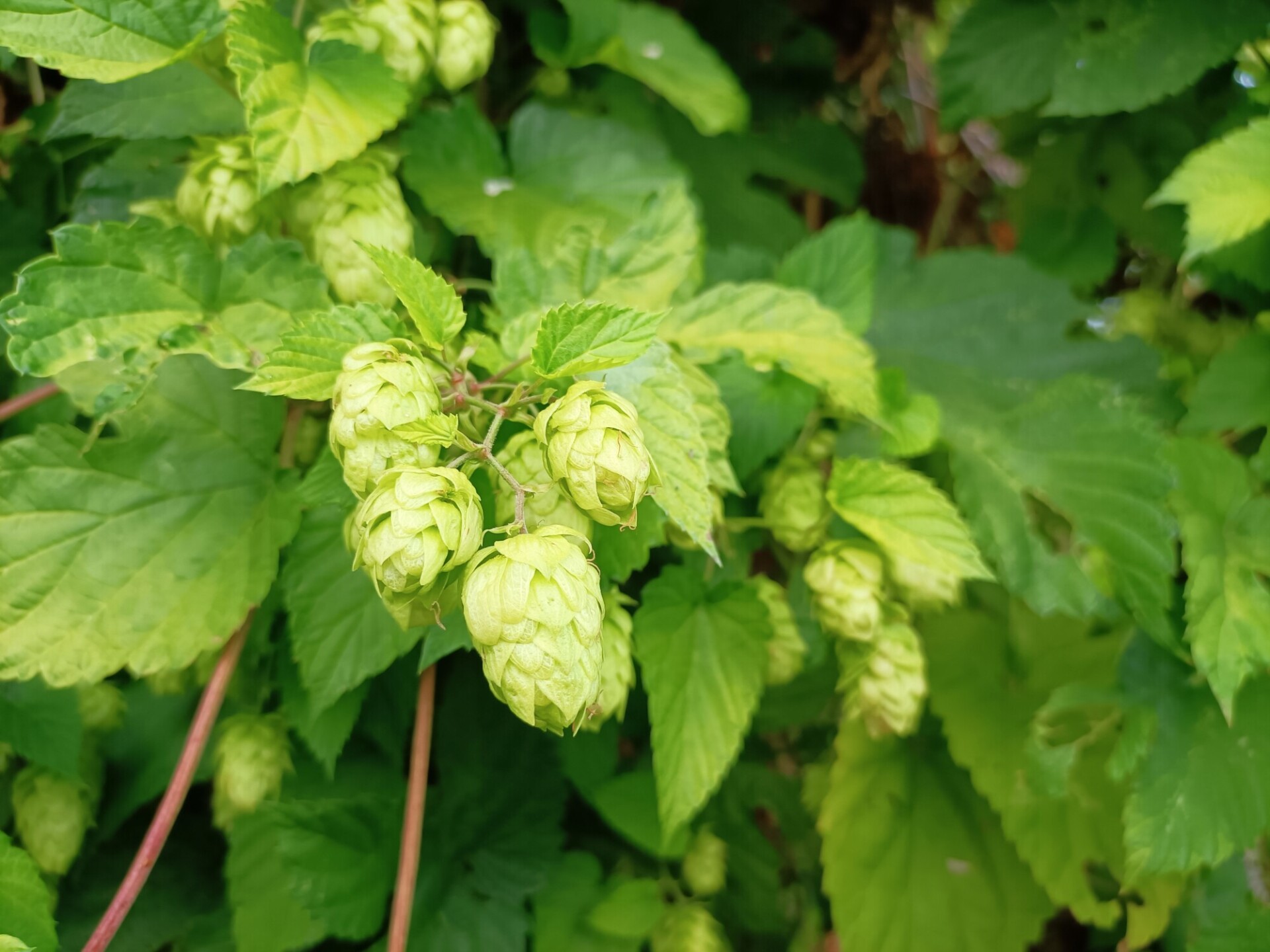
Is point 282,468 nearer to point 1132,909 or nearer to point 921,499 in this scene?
point 921,499

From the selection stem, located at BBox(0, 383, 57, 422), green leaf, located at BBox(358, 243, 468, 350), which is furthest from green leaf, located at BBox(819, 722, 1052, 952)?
stem, located at BBox(0, 383, 57, 422)

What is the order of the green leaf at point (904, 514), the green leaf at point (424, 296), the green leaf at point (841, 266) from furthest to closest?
1. the green leaf at point (841, 266)
2. the green leaf at point (904, 514)
3. the green leaf at point (424, 296)

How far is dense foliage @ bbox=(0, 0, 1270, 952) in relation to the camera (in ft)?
2.10

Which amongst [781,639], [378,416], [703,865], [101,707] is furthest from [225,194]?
[703,865]

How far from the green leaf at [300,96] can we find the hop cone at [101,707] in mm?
635

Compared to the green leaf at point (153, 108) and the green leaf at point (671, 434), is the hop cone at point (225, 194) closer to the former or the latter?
the green leaf at point (153, 108)

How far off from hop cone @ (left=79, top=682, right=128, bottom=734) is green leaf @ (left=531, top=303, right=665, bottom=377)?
75 centimetres

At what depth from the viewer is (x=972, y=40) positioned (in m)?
1.24

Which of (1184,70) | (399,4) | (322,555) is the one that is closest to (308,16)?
(399,4)

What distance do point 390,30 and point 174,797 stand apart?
78cm

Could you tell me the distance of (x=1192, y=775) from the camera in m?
0.93

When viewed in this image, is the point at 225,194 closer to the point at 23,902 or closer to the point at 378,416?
the point at 378,416

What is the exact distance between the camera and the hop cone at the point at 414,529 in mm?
486

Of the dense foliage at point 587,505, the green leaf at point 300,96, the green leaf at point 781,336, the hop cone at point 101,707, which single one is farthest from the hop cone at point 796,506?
the hop cone at point 101,707
